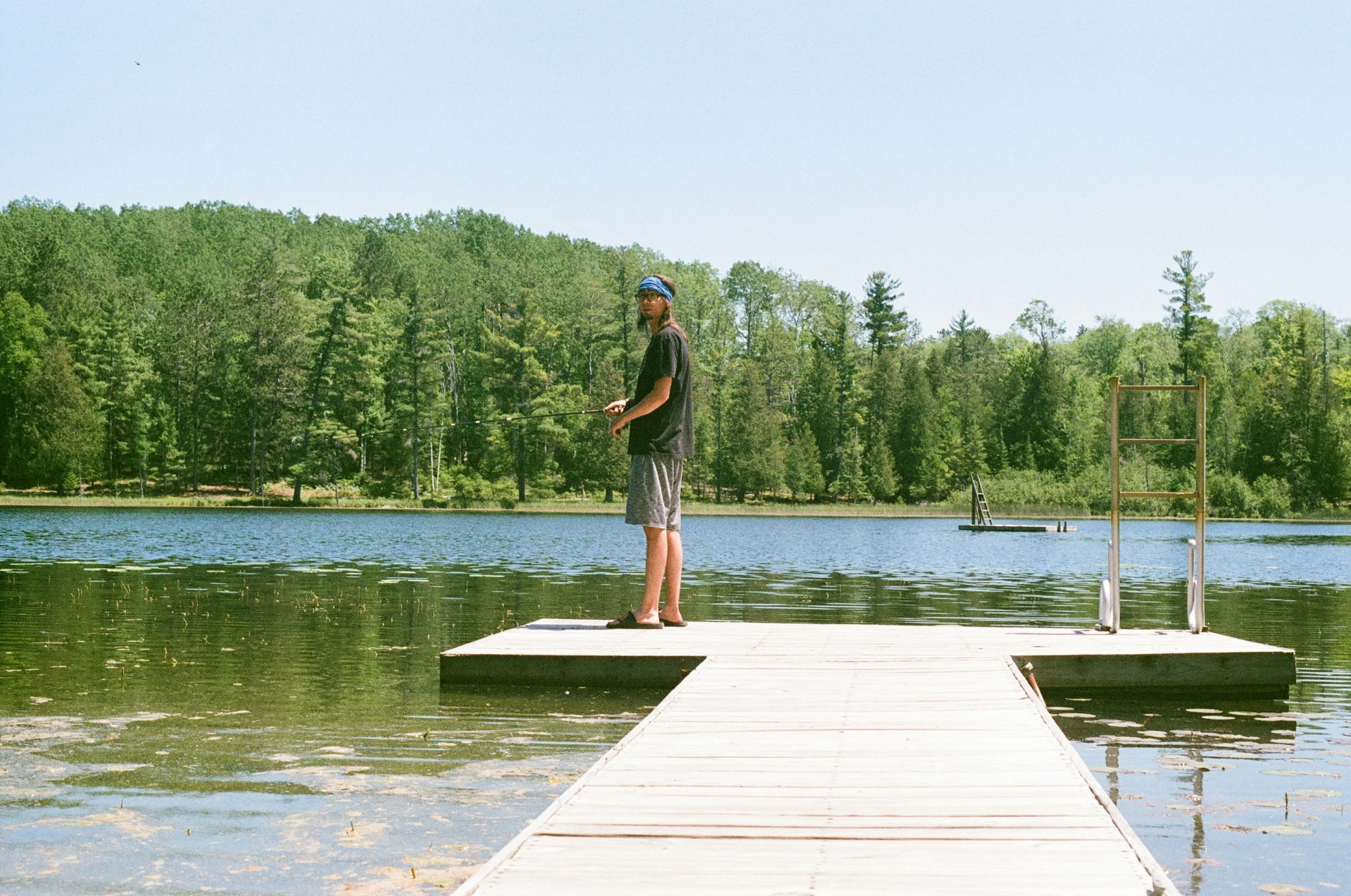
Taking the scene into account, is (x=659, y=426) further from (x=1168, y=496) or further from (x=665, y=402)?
(x=1168, y=496)

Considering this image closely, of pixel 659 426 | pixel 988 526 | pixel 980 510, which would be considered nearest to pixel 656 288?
pixel 659 426

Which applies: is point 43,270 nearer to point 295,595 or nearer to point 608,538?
point 608,538

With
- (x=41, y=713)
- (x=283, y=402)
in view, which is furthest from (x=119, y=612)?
(x=283, y=402)

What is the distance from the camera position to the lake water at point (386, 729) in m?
4.84

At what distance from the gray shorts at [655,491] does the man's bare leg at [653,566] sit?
0.29ft

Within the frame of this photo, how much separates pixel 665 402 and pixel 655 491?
0.56 meters

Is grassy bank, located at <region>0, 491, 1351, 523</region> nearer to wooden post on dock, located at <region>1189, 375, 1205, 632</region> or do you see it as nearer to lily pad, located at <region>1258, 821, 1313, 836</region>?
wooden post on dock, located at <region>1189, 375, 1205, 632</region>

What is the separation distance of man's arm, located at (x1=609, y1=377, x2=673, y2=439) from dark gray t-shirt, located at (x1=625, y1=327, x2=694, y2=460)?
35 millimetres

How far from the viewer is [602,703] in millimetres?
8008

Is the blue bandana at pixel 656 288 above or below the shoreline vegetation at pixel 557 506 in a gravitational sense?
above

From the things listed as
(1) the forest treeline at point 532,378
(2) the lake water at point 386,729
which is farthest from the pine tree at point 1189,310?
(2) the lake water at point 386,729

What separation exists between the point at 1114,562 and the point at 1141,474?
226 ft

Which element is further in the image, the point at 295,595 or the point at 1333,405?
the point at 1333,405

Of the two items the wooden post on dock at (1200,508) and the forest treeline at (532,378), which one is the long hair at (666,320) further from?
the forest treeline at (532,378)
